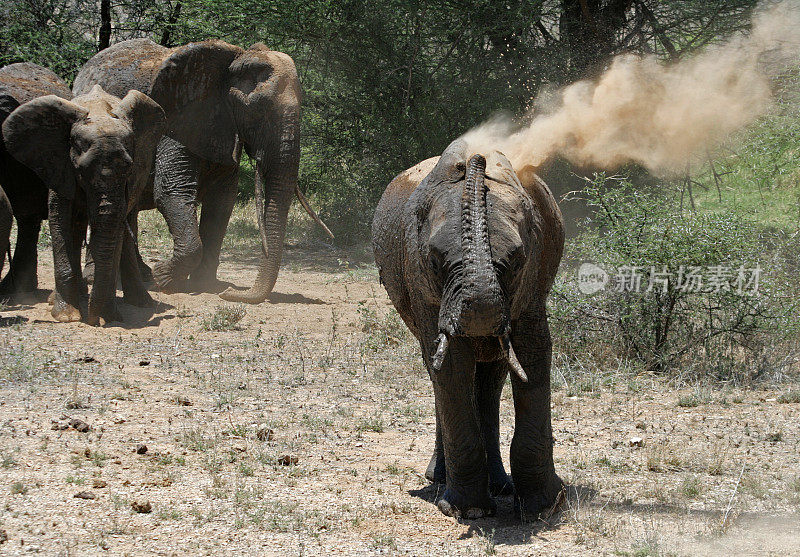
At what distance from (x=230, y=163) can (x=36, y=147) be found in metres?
3.26

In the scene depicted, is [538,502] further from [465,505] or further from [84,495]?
[84,495]

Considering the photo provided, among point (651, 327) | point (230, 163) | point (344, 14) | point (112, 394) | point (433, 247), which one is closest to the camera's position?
point (433, 247)

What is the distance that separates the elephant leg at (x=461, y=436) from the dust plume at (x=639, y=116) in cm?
142

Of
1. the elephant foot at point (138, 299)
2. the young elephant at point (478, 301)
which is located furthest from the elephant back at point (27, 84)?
the young elephant at point (478, 301)

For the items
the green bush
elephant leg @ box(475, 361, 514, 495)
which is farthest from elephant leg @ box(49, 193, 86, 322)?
elephant leg @ box(475, 361, 514, 495)

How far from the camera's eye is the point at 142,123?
11.7 meters

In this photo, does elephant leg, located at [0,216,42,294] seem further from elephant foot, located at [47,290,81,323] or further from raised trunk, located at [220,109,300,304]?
raised trunk, located at [220,109,300,304]

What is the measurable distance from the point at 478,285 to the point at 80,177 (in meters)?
7.49

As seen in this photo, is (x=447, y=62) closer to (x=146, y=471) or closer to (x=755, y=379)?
(x=755, y=379)

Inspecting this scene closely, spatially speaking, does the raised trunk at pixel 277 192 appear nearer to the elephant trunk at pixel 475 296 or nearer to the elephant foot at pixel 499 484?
the elephant foot at pixel 499 484

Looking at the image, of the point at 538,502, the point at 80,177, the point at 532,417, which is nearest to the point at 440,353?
the point at 532,417

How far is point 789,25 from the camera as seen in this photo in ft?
53.8

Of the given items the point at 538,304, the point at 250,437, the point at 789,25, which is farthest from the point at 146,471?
the point at 789,25

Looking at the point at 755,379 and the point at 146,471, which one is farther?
the point at 755,379
